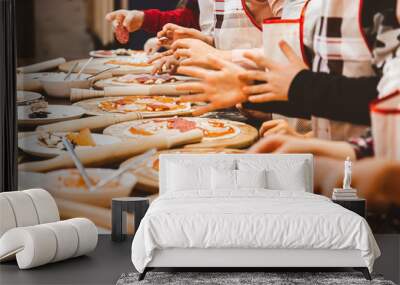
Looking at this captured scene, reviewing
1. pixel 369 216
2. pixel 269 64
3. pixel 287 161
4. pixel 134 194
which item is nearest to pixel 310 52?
pixel 269 64

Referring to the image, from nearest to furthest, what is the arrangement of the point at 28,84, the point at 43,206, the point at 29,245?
the point at 29,245 → the point at 43,206 → the point at 28,84

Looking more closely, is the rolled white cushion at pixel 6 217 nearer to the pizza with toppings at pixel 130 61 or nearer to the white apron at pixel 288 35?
the pizza with toppings at pixel 130 61

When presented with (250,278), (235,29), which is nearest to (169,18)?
(235,29)

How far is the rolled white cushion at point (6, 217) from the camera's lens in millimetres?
5750

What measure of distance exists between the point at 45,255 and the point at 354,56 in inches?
147

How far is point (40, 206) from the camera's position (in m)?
6.12

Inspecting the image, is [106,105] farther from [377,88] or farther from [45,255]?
[377,88]

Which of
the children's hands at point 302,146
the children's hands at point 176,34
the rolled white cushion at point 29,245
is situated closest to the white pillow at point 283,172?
the children's hands at point 302,146

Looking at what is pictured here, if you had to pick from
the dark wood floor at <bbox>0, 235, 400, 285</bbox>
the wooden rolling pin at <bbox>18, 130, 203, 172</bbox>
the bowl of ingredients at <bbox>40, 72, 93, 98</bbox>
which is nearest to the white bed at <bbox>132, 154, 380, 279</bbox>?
the dark wood floor at <bbox>0, 235, 400, 285</bbox>

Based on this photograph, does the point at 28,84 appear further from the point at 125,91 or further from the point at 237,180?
the point at 237,180

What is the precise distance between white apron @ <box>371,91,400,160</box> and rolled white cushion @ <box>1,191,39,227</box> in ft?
11.6

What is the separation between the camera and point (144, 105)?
7.56 meters

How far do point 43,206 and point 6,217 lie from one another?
1.46 feet

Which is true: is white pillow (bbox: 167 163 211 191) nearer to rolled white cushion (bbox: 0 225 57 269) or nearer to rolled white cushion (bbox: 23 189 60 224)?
rolled white cushion (bbox: 23 189 60 224)
